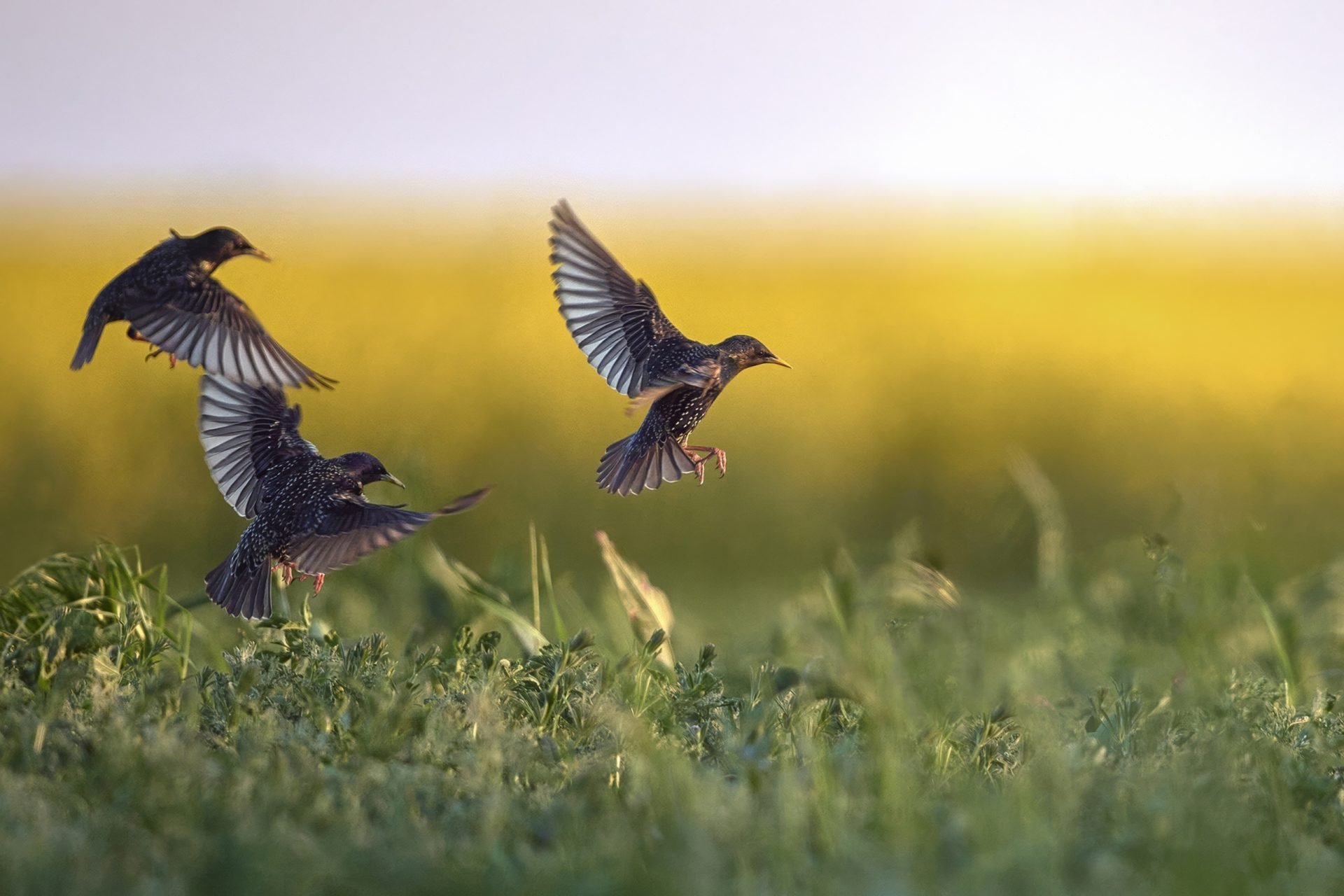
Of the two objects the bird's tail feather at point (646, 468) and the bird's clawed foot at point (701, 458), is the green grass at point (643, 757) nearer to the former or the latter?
the bird's tail feather at point (646, 468)

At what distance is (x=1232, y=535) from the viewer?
4.02 meters

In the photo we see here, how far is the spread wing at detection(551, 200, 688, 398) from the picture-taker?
123 inches

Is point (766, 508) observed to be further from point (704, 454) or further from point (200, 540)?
point (704, 454)

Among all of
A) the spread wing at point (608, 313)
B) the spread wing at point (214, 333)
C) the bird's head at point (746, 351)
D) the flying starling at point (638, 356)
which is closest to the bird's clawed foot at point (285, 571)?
the spread wing at point (214, 333)

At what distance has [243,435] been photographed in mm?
3170

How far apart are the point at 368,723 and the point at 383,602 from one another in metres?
1.95

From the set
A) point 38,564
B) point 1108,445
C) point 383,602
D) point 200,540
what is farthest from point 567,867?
point 1108,445

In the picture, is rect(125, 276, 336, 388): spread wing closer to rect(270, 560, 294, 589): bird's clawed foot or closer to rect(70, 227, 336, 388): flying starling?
rect(70, 227, 336, 388): flying starling

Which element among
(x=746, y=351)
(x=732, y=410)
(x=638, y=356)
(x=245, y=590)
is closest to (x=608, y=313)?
(x=638, y=356)

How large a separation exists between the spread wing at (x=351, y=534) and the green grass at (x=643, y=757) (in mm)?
250

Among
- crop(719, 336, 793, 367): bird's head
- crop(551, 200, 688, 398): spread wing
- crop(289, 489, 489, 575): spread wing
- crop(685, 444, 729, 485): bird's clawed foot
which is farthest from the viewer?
crop(551, 200, 688, 398): spread wing

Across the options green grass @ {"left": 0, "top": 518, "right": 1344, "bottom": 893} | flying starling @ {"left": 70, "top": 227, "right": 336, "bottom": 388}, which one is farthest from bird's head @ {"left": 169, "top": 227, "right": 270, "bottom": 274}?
green grass @ {"left": 0, "top": 518, "right": 1344, "bottom": 893}

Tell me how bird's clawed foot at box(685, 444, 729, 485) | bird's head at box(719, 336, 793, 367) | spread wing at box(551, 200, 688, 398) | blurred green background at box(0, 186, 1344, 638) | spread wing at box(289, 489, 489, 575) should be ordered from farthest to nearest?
blurred green background at box(0, 186, 1344, 638), spread wing at box(551, 200, 688, 398), bird's head at box(719, 336, 793, 367), bird's clawed foot at box(685, 444, 729, 485), spread wing at box(289, 489, 489, 575)

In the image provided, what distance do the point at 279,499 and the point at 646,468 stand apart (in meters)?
0.78
